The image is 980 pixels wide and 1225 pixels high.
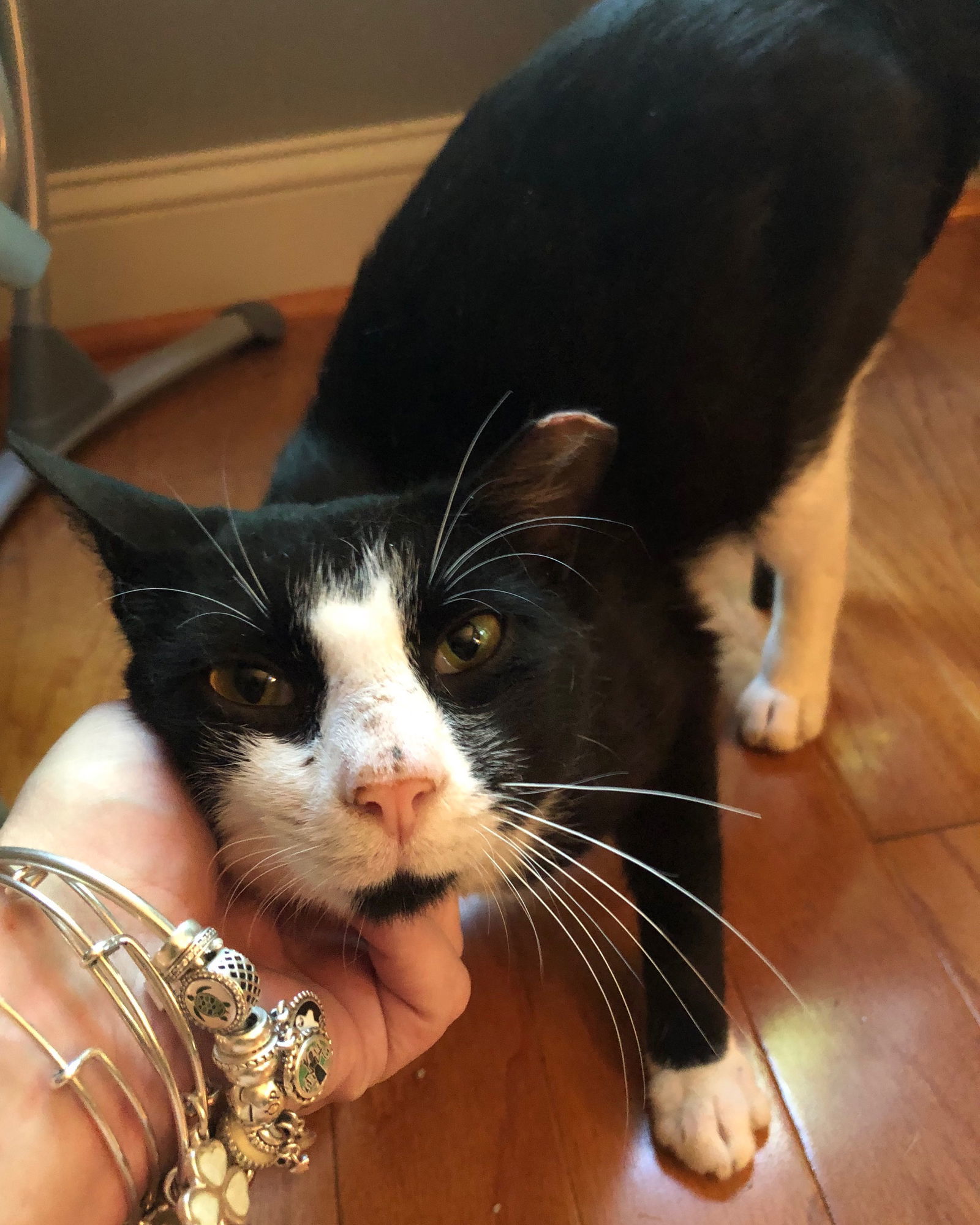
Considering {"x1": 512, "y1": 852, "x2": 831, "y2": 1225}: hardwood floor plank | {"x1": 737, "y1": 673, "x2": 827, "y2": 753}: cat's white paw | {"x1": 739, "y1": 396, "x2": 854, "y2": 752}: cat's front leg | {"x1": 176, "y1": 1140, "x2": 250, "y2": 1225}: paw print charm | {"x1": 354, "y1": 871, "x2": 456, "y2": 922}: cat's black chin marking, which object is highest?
{"x1": 354, "y1": 871, "x2": 456, "y2": 922}: cat's black chin marking

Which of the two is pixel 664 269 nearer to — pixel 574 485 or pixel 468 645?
pixel 574 485

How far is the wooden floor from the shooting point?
787 millimetres

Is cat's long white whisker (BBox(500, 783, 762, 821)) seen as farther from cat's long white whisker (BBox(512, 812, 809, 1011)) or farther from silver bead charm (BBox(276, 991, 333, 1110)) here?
silver bead charm (BBox(276, 991, 333, 1110))

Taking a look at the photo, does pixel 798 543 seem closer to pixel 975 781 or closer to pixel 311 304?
pixel 975 781

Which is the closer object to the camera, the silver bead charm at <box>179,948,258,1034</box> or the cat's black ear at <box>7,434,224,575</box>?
the silver bead charm at <box>179,948,258,1034</box>

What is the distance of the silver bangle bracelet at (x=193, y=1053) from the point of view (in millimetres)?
492

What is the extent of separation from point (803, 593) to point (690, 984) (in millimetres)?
448

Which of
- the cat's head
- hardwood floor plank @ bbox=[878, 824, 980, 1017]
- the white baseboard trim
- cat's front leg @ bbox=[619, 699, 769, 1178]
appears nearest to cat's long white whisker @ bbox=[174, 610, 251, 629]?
the cat's head

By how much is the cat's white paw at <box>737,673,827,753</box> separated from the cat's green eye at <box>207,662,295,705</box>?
64cm

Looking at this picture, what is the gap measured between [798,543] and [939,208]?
371 millimetres

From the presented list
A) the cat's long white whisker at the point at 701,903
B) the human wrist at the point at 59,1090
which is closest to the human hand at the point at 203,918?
the human wrist at the point at 59,1090

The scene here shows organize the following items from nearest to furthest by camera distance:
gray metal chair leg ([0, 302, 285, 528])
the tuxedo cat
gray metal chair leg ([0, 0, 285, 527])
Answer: the tuxedo cat → gray metal chair leg ([0, 0, 285, 527]) → gray metal chair leg ([0, 302, 285, 528])

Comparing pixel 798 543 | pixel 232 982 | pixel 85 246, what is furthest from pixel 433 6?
pixel 232 982

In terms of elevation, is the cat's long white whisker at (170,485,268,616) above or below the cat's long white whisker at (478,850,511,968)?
above
